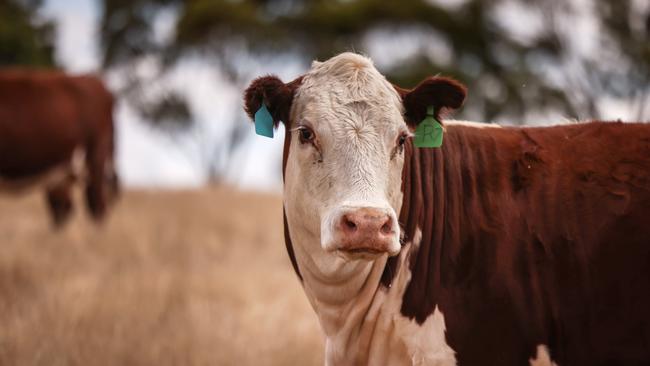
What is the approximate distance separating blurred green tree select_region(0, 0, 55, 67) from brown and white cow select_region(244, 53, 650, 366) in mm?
19249

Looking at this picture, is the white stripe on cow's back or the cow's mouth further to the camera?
the white stripe on cow's back

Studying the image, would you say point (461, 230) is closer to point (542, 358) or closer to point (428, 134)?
point (428, 134)

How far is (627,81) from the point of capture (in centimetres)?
1795

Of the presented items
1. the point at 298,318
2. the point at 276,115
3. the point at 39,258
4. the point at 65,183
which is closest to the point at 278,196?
the point at 65,183

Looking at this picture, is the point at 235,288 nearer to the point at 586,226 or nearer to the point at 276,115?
the point at 276,115

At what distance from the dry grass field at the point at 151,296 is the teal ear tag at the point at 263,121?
2.57 meters

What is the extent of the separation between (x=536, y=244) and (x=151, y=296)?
448cm

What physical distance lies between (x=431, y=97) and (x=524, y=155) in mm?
538

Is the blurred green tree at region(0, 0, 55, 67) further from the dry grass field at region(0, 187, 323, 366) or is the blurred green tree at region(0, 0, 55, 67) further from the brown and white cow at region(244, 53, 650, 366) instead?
the brown and white cow at region(244, 53, 650, 366)

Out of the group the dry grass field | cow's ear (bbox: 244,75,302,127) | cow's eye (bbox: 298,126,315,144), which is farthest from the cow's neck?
the dry grass field

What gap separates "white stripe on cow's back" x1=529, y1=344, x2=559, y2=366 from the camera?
351cm

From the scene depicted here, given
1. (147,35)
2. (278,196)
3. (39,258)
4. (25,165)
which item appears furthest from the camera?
(147,35)

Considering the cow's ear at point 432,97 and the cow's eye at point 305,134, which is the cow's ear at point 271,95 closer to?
the cow's eye at point 305,134

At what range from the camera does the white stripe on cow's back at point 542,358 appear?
3.51 metres
